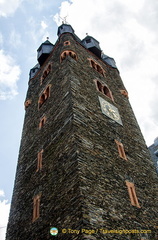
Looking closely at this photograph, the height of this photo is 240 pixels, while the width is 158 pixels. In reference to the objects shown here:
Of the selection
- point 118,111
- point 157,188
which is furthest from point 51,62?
point 157,188

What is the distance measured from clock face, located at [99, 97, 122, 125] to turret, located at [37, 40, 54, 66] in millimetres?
8426

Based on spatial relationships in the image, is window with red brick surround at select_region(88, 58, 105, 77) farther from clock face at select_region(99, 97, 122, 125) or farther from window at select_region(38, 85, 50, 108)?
clock face at select_region(99, 97, 122, 125)

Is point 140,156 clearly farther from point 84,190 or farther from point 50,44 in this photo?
point 50,44

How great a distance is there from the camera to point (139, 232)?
27.2ft

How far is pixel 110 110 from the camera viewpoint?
44.7 ft

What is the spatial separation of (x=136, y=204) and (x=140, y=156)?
342 centimetres

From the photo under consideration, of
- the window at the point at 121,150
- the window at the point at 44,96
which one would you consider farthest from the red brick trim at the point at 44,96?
the window at the point at 121,150

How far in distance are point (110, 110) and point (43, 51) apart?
9.34 metres

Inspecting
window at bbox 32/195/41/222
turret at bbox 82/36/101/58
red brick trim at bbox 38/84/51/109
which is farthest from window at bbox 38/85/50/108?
window at bbox 32/195/41/222

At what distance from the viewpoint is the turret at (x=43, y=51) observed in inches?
805

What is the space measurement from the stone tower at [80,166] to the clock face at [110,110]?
0.22 feet

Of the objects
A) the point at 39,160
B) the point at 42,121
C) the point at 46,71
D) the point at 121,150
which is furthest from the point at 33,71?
the point at 121,150

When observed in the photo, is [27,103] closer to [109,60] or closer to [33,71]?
[33,71]

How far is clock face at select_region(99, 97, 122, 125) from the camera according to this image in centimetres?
1306
